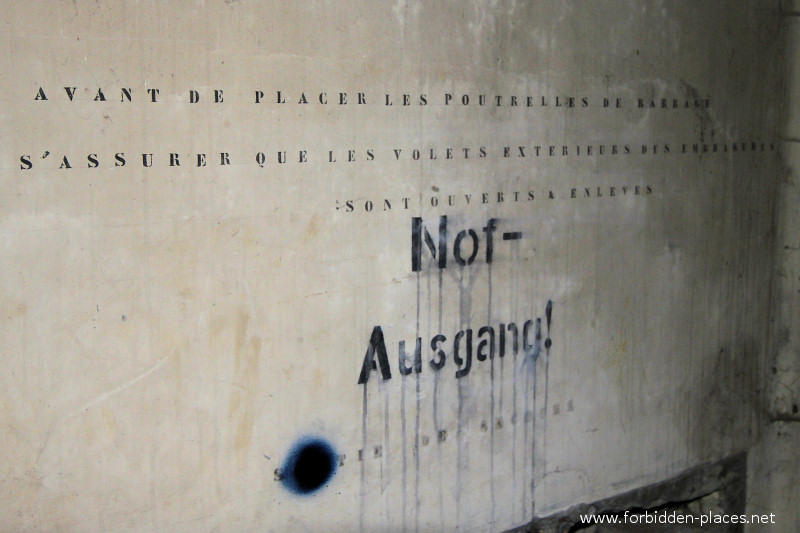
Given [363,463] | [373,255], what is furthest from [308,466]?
[373,255]

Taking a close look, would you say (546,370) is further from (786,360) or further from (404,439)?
(786,360)

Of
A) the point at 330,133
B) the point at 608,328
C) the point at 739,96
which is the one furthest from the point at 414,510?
the point at 739,96

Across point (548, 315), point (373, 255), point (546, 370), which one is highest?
point (373, 255)

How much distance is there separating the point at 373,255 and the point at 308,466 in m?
0.41

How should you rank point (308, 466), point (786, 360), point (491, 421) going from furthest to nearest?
point (786, 360), point (491, 421), point (308, 466)

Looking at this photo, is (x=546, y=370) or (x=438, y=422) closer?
(x=438, y=422)

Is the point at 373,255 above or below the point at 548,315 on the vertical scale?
above

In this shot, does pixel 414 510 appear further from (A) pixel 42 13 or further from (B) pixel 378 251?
(A) pixel 42 13

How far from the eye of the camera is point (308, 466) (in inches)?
63.7

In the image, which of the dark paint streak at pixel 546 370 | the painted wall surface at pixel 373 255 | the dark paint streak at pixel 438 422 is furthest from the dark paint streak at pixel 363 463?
the dark paint streak at pixel 546 370

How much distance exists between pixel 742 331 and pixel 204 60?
1584 millimetres

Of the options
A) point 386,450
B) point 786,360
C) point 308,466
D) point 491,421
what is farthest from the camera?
point 786,360

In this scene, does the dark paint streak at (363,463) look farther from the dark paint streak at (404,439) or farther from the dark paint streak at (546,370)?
the dark paint streak at (546,370)

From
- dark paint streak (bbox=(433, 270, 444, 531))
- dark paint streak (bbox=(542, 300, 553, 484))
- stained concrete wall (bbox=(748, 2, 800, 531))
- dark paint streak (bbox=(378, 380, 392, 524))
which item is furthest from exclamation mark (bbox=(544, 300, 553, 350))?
stained concrete wall (bbox=(748, 2, 800, 531))
